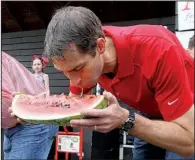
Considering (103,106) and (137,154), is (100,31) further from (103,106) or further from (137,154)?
(137,154)

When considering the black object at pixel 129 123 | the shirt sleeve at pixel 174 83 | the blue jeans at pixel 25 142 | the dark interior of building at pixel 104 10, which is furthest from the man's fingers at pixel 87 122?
the dark interior of building at pixel 104 10

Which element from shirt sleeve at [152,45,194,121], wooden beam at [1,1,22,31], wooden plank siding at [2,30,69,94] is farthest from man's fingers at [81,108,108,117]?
wooden plank siding at [2,30,69,94]

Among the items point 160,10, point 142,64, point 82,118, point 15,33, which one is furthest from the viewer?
point 15,33

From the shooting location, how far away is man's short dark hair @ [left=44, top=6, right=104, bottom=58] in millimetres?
1253

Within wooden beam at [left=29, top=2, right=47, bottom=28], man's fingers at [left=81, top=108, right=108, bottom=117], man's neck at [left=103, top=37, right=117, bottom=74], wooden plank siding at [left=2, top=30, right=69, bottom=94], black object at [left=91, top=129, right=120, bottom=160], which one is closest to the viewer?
man's fingers at [left=81, top=108, right=108, bottom=117]

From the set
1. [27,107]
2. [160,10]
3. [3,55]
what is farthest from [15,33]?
[27,107]

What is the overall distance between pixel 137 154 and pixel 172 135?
2.71ft

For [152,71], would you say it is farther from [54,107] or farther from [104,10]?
[104,10]

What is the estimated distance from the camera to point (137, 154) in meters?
1.95

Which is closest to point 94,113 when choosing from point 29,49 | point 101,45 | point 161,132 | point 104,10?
point 161,132

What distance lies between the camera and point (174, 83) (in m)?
1.19

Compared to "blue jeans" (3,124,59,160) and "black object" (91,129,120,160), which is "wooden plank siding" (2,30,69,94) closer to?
"black object" (91,129,120,160)

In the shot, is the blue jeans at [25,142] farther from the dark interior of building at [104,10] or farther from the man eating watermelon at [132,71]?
the dark interior of building at [104,10]

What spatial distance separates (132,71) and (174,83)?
0.20 metres
